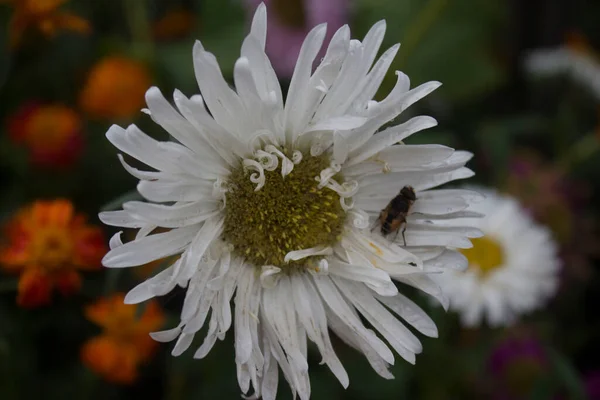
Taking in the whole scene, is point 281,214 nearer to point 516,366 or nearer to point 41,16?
point 41,16

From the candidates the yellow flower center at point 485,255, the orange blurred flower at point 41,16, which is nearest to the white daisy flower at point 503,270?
the yellow flower center at point 485,255

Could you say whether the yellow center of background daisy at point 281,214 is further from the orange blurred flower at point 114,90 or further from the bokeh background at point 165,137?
the orange blurred flower at point 114,90

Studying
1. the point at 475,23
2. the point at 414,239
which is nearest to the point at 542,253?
the point at 414,239

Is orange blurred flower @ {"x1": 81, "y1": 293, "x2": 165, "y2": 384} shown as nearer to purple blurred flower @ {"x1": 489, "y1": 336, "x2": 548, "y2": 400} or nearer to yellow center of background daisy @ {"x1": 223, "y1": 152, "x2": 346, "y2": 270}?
yellow center of background daisy @ {"x1": 223, "y1": 152, "x2": 346, "y2": 270}

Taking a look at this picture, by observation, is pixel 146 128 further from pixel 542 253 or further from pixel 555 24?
pixel 555 24

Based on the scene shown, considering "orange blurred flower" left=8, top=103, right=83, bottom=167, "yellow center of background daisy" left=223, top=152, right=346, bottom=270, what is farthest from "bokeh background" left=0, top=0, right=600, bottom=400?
"yellow center of background daisy" left=223, top=152, right=346, bottom=270

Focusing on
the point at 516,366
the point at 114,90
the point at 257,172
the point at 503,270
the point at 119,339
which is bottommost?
the point at 516,366

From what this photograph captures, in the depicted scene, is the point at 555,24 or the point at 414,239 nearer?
the point at 414,239

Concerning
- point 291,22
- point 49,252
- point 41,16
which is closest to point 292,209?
point 49,252
